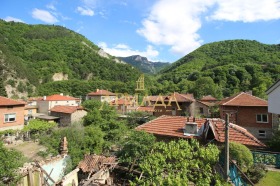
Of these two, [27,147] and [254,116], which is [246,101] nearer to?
[254,116]

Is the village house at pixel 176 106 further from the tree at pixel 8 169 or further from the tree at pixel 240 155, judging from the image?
the tree at pixel 8 169

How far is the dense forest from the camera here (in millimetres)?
79562

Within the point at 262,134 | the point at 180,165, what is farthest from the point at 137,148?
the point at 262,134

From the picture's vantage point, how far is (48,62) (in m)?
107

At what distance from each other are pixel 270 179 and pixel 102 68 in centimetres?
11433

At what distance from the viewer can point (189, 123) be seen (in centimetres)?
1555

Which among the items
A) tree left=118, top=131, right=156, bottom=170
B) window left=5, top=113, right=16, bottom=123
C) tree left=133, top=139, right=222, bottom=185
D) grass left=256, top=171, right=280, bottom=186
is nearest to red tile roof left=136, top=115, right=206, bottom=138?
tree left=118, top=131, right=156, bottom=170

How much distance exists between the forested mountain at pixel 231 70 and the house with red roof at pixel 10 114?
51.0 meters

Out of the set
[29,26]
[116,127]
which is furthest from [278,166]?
[29,26]

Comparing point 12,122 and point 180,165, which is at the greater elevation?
point 180,165

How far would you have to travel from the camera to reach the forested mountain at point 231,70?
246 feet

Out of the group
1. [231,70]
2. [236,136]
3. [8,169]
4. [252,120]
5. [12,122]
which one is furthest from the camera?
[231,70]

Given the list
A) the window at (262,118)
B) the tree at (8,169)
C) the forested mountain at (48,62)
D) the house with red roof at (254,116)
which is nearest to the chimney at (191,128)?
the tree at (8,169)

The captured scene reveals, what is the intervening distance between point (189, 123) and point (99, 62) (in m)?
115
